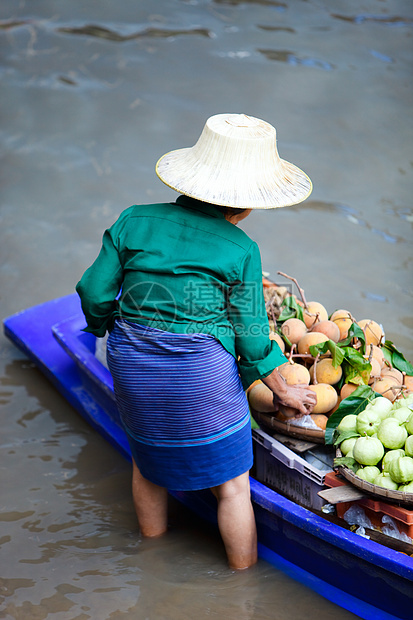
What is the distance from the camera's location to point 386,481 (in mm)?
2398

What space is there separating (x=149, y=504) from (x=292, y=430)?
75 cm

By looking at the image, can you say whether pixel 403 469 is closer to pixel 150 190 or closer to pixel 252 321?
pixel 252 321

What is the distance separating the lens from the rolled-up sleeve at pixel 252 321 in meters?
2.39

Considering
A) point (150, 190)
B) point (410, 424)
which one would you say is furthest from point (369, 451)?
point (150, 190)

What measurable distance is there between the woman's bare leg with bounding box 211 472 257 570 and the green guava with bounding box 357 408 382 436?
51 centimetres

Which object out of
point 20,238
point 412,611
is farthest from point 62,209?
point 412,611

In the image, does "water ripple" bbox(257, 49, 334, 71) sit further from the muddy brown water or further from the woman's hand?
the woman's hand

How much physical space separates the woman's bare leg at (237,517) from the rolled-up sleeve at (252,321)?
52 cm

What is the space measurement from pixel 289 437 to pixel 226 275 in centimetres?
91

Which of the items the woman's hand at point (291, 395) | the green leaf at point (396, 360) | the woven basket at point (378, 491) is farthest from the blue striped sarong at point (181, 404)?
the green leaf at point (396, 360)

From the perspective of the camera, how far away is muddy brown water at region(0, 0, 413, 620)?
2852mm

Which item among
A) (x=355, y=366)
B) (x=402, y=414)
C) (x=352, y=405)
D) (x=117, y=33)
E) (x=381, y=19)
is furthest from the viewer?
(x=381, y=19)

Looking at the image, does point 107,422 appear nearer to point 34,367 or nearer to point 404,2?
point 34,367

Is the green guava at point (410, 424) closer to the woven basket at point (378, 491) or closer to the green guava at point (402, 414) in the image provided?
the green guava at point (402, 414)
